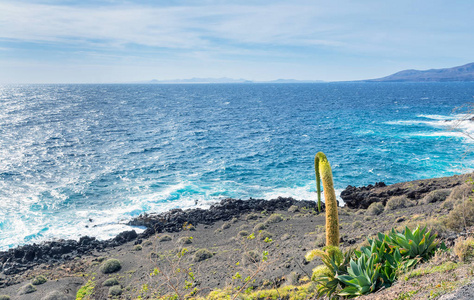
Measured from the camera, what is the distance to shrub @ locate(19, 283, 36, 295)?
16.6 metres

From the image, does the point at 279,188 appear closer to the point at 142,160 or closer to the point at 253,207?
the point at 253,207

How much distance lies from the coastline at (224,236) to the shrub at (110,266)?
18.9 inches

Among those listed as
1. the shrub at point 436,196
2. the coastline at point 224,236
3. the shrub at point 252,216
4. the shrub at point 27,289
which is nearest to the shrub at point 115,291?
the coastline at point 224,236

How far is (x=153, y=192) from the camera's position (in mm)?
33000

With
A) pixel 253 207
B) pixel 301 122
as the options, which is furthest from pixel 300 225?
pixel 301 122

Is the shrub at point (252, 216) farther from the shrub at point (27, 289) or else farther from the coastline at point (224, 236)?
the shrub at point (27, 289)

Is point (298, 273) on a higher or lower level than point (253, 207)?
higher

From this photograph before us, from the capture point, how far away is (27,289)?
16703mm

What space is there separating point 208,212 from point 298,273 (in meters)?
15.8

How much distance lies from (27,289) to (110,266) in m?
4.13

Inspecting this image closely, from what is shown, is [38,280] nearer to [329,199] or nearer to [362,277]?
[329,199]

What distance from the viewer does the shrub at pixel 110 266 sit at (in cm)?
1827

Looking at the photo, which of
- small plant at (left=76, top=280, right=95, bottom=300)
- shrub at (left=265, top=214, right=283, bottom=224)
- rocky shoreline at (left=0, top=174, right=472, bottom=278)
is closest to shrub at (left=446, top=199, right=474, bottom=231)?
rocky shoreline at (left=0, top=174, right=472, bottom=278)

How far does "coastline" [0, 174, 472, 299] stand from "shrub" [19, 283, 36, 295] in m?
0.70
